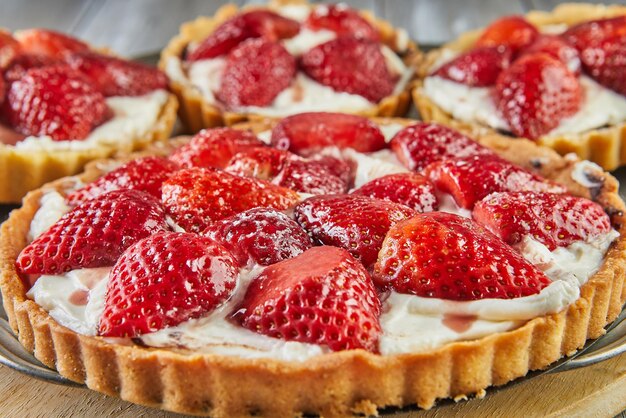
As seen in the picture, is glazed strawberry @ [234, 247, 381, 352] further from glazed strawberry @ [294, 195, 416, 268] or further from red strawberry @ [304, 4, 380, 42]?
red strawberry @ [304, 4, 380, 42]

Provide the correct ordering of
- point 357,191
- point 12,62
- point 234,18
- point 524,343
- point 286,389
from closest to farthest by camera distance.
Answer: point 286,389 < point 524,343 < point 357,191 < point 12,62 < point 234,18

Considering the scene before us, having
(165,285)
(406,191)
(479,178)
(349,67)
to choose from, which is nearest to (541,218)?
(479,178)

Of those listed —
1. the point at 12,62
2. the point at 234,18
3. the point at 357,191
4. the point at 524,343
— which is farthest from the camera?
the point at 234,18

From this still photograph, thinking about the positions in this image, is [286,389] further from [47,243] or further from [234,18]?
[234,18]

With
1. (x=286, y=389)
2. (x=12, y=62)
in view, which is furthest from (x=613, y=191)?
(x=12, y=62)

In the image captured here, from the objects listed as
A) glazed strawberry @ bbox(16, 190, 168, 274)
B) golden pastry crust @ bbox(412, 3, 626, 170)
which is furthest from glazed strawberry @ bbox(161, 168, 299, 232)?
golden pastry crust @ bbox(412, 3, 626, 170)

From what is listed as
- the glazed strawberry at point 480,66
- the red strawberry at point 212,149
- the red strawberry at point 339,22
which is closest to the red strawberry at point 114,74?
the red strawberry at point 339,22

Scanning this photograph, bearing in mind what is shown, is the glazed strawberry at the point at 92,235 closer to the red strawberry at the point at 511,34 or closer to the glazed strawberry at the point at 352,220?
the glazed strawberry at the point at 352,220
